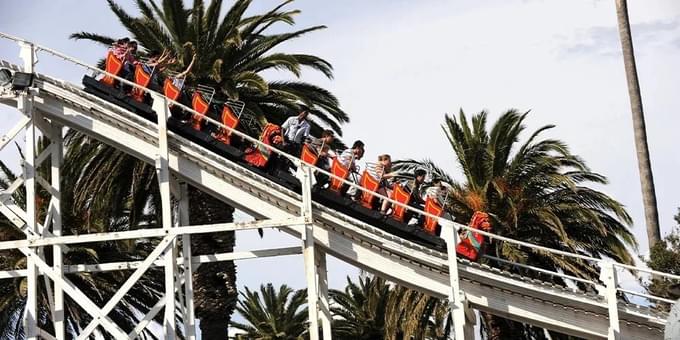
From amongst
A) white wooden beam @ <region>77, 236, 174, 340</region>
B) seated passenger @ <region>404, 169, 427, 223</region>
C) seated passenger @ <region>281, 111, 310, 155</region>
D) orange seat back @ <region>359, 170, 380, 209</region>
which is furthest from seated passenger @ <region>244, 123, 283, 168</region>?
seated passenger @ <region>404, 169, 427, 223</region>

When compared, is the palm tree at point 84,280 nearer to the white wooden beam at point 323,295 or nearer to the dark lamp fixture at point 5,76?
the dark lamp fixture at point 5,76

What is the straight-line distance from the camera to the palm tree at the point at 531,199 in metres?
30.7

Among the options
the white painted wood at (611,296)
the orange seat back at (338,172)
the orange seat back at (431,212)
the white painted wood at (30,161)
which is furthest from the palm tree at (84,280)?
the white painted wood at (611,296)

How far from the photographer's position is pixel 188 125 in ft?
74.9

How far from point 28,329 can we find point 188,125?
15.3ft

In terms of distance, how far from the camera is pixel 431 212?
22.2 metres

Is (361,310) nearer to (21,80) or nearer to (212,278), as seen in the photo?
(212,278)

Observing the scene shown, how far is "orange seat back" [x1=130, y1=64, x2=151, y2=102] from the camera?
75.9 ft

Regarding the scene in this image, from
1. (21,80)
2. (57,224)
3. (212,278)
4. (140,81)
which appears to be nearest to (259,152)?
(140,81)

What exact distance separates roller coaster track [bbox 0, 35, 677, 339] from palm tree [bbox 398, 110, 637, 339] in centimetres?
828

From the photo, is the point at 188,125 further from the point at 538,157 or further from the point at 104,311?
the point at 538,157

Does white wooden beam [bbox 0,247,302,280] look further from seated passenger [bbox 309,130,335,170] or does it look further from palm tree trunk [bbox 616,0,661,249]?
palm tree trunk [bbox 616,0,661,249]

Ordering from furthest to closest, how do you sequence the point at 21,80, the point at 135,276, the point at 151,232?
the point at 21,80, the point at 135,276, the point at 151,232

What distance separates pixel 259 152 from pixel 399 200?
8.89ft
